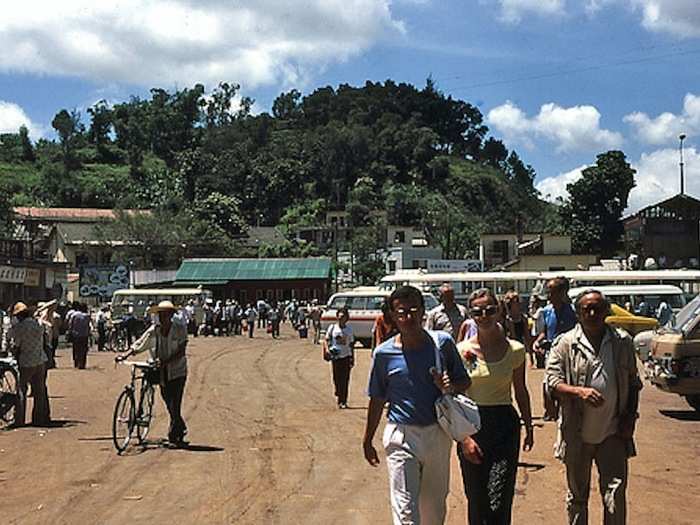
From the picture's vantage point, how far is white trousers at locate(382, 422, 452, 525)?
18.5 ft

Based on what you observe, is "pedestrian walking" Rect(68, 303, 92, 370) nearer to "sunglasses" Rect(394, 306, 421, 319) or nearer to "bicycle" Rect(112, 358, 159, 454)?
"bicycle" Rect(112, 358, 159, 454)

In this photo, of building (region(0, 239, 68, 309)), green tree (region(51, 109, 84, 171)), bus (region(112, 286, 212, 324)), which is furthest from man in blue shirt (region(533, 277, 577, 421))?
green tree (region(51, 109, 84, 171))

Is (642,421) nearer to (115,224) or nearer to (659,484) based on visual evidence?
(659,484)

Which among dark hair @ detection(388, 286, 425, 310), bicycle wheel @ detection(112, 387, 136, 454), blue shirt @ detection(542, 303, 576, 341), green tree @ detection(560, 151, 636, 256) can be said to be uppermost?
green tree @ detection(560, 151, 636, 256)

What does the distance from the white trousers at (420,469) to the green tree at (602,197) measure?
2766 inches

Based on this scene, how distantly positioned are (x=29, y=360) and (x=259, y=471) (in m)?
5.28

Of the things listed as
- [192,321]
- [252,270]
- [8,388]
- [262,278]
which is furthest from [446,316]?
[252,270]

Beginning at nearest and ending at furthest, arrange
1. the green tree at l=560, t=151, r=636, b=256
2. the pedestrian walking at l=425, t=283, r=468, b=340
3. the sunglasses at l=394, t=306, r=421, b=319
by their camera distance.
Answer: the sunglasses at l=394, t=306, r=421, b=319, the pedestrian walking at l=425, t=283, r=468, b=340, the green tree at l=560, t=151, r=636, b=256

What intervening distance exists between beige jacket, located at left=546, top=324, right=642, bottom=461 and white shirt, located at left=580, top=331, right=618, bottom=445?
32 mm

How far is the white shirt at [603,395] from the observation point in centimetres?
613

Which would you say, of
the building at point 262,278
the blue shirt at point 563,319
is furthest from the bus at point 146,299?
the blue shirt at point 563,319

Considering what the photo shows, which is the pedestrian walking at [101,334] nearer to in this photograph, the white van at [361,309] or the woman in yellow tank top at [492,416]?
the white van at [361,309]

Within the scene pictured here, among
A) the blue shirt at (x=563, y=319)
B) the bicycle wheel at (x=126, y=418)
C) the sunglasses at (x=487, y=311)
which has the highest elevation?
the sunglasses at (x=487, y=311)

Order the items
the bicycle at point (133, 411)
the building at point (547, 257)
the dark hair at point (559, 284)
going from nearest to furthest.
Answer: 1. the dark hair at point (559, 284)
2. the bicycle at point (133, 411)
3. the building at point (547, 257)
